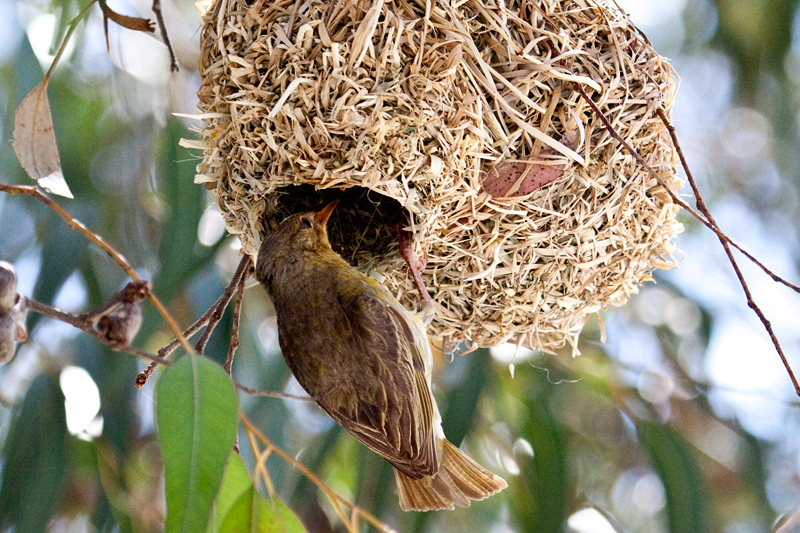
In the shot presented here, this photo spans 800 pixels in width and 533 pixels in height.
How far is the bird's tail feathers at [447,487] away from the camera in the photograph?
208 centimetres

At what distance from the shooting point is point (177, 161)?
280cm

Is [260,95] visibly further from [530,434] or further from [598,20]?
[530,434]

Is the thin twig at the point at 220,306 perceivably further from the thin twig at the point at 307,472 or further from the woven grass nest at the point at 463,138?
the thin twig at the point at 307,472

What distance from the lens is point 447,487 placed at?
209cm

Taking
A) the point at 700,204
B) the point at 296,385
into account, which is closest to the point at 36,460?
the point at 296,385

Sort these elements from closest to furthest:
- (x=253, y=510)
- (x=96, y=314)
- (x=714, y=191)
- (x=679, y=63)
→ (x=96, y=314) < (x=253, y=510) < (x=679, y=63) < (x=714, y=191)

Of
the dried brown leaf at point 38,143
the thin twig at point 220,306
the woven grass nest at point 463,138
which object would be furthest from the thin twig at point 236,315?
the dried brown leaf at point 38,143

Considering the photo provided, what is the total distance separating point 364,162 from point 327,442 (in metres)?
1.96

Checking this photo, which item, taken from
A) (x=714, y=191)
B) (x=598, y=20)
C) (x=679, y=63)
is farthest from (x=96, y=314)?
(x=714, y=191)

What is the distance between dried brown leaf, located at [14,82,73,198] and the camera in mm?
1647

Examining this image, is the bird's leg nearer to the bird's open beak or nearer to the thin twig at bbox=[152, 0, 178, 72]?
the bird's open beak

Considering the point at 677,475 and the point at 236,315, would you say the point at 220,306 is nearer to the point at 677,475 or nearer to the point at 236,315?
the point at 236,315

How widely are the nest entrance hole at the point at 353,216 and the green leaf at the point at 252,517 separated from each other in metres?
0.83

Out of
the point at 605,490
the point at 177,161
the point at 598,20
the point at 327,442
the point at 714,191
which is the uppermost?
the point at 598,20
